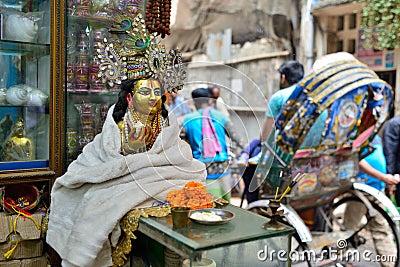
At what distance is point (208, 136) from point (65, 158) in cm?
92

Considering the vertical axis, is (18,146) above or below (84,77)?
below

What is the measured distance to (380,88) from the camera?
343 cm

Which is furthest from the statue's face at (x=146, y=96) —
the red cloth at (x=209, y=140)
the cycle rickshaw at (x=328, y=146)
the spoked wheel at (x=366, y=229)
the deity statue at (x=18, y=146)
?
the spoked wheel at (x=366, y=229)

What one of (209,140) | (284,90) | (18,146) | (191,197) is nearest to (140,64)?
(209,140)

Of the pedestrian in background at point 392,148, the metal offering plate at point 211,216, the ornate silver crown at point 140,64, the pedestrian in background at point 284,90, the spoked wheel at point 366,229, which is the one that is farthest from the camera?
the pedestrian in background at point 392,148

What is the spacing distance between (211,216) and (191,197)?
0.20 m

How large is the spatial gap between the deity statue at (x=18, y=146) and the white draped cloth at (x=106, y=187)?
0.42 metres

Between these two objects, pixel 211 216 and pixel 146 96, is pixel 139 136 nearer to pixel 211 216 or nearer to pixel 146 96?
pixel 146 96

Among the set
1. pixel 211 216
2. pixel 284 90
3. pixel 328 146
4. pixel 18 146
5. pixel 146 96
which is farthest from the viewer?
pixel 284 90

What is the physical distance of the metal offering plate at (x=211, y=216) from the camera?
2.02 metres

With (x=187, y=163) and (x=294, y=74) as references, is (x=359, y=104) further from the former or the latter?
(x=187, y=163)

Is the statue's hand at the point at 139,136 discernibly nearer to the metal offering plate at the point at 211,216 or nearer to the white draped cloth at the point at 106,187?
the white draped cloth at the point at 106,187

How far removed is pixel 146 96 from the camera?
2.53 meters

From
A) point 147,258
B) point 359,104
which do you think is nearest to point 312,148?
point 359,104
